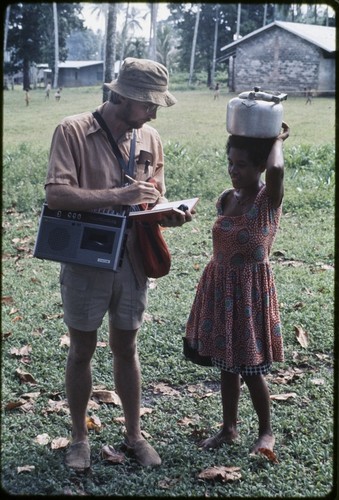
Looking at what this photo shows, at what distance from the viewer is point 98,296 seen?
3.06 m

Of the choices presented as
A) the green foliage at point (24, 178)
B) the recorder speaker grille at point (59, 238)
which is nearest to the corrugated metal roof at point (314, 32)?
the green foliage at point (24, 178)

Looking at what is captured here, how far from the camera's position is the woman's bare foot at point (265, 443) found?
3.34 meters

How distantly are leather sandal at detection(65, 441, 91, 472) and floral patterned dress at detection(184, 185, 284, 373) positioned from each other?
78 cm

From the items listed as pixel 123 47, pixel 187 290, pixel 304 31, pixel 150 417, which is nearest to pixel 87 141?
pixel 150 417

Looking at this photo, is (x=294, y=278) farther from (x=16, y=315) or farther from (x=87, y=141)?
(x=87, y=141)

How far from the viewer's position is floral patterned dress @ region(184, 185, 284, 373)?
311 cm

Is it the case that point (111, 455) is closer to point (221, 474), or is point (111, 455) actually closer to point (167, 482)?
point (167, 482)

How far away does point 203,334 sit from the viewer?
324 centimetres

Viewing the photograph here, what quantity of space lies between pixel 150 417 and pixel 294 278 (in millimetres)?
2689

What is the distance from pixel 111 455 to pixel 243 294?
107 centimetres

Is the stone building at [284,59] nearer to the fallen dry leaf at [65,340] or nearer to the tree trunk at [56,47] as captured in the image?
the tree trunk at [56,47]

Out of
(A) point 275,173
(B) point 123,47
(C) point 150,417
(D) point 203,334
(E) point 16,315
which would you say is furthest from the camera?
(B) point 123,47

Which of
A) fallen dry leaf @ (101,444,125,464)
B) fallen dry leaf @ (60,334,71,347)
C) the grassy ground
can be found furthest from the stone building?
fallen dry leaf @ (101,444,125,464)

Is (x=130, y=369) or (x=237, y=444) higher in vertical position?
(x=130, y=369)
